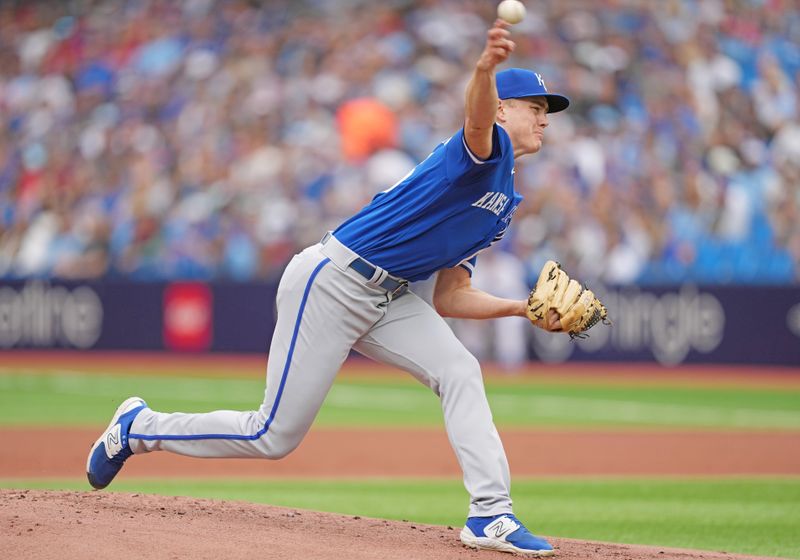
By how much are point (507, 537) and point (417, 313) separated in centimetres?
102

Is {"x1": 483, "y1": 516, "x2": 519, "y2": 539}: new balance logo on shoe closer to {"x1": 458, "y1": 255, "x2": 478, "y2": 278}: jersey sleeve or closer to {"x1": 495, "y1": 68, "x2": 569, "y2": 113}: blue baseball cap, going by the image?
{"x1": 458, "y1": 255, "x2": 478, "y2": 278}: jersey sleeve

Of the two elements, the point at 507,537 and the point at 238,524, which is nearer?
the point at 507,537

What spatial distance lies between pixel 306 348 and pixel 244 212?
42.1ft

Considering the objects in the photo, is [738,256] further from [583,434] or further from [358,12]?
[358,12]

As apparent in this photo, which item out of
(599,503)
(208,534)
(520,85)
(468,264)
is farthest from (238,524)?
(599,503)

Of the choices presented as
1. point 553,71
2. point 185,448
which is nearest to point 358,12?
point 553,71

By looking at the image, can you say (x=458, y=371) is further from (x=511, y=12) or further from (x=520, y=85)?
(x=511, y=12)

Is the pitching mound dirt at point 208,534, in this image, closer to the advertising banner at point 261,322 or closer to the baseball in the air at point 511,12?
the baseball in the air at point 511,12

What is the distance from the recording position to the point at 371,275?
4.94 m

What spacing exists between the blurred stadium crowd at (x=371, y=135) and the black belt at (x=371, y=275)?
467 inches

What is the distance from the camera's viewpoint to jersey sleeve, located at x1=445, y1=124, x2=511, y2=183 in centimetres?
457

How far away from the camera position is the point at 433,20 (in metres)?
19.5

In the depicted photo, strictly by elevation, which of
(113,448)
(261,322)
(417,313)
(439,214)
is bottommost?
(113,448)

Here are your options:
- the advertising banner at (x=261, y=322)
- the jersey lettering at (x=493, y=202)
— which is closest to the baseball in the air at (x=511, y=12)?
the jersey lettering at (x=493, y=202)
